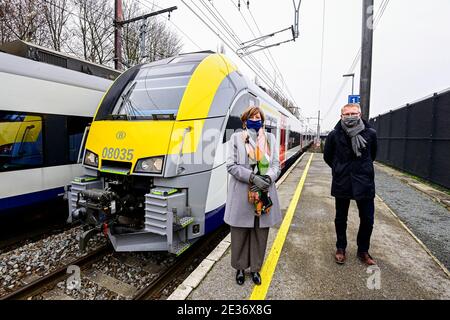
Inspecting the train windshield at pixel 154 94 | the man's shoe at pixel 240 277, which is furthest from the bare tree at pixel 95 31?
the man's shoe at pixel 240 277

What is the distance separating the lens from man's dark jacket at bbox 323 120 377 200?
2.93 meters

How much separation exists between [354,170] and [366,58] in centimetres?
512

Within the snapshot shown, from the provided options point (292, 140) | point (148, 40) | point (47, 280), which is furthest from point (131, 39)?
point (47, 280)

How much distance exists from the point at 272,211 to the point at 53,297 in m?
2.80

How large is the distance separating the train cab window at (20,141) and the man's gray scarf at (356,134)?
203 inches

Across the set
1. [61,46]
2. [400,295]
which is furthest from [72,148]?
[61,46]

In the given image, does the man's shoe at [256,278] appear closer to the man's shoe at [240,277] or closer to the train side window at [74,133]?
the man's shoe at [240,277]

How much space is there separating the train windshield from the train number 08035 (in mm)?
560

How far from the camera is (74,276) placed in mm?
3338

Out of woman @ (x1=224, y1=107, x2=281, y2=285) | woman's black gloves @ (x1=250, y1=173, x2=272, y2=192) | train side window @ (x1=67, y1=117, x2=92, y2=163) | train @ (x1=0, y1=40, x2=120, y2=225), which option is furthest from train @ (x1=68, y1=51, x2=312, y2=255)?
train side window @ (x1=67, y1=117, x2=92, y2=163)

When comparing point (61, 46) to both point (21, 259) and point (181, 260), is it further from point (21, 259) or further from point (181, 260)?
point (181, 260)

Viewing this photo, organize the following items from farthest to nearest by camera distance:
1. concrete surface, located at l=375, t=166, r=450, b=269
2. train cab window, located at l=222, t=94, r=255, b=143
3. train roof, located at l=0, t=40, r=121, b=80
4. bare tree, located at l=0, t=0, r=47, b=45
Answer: bare tree, located at l=0, t=0, r=47, b=45, train roof, located at l=0, t=40, r=121, b=80, concrete surface, located at l=375, t=166, r=450, b=269, train cab window, located at l=222, t=94, r=255, b=143

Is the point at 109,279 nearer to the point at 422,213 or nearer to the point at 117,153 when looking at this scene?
the point at 117,153

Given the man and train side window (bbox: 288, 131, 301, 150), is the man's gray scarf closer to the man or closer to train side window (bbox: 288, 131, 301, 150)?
the man
